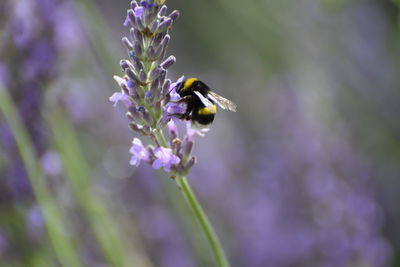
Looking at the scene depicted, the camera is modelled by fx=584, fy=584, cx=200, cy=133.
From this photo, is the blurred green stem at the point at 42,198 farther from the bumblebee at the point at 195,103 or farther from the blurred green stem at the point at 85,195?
the bumblebee at the point at 195,103

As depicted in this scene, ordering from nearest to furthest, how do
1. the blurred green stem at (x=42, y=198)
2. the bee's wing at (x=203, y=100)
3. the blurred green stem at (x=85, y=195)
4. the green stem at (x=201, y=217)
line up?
the green stem at (x=201, y=217), the bee's wing at (x=203, y=100), the blurred green stem at (x=42, y=198), the blurred green stem at (x=85, y=195)

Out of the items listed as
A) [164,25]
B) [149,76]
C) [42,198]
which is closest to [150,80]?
[149,76]

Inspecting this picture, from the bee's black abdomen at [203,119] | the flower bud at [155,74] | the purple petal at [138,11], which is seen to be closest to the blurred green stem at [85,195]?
the bee's black abdomen at [203,119]

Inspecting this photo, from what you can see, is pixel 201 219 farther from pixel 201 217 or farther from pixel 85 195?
pixel 85 195

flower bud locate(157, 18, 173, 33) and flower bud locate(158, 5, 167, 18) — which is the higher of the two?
flower bud locate(158, 5, 167, 18)

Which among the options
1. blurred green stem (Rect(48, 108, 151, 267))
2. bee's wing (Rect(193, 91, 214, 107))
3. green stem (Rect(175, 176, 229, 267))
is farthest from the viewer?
blurred green stem (Rect(48, 108, 151, 267))

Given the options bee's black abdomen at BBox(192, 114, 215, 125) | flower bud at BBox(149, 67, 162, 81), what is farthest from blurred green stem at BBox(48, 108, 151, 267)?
flower bud at BBox(149, 67, 162, 81)

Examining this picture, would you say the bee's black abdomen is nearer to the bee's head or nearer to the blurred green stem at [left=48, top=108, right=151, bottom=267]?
the bee's head

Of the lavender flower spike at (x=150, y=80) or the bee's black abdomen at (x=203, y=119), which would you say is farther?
the bee's black abdomen at (x=203, y=119)

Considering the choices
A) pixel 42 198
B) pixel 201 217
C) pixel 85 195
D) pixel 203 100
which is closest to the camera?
pixel 201 217

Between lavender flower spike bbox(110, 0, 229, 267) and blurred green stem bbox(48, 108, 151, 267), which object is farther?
blurred green stem bbox(48, 108, 151, 267)

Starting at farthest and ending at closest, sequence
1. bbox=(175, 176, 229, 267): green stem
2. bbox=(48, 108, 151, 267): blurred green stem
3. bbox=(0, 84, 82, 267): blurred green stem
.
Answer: bbox=(48, 108, 151, 267): blurred green stem < bbox=(0, 84, 82, 267): blurred green stem < bbox=(175, 176, 229, 267): green stem

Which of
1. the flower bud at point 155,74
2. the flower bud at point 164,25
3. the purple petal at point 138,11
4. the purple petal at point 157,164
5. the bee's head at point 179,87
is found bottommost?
the purple petal at point 157,164
